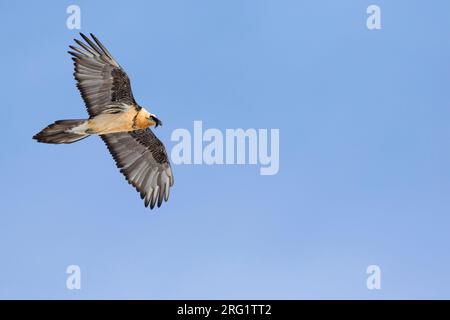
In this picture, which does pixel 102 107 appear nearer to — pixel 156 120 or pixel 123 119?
pixel 123 119

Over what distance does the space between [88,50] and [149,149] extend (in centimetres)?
304

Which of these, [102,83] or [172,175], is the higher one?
[102,83]

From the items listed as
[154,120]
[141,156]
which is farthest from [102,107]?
[141,156]

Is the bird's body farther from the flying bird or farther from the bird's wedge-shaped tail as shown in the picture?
the bird's wedge-shaped tail

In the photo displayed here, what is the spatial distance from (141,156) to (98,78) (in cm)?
246

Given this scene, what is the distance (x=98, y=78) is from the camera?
16.6m

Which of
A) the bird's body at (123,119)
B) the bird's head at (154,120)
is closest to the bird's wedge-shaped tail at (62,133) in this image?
the bird's body at (123,119)

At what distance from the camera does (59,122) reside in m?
15.9

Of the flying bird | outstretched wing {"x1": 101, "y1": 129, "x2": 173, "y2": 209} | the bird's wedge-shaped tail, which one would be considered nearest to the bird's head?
the flying bird

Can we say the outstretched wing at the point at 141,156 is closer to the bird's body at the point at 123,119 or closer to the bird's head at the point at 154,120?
the bird's body at the point at 123,119

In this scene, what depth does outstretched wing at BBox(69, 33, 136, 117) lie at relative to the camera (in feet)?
53.6

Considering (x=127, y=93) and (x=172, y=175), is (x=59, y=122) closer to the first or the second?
(x=127, y=93)
